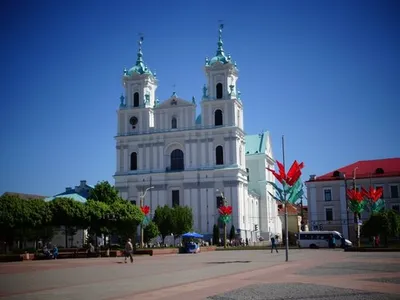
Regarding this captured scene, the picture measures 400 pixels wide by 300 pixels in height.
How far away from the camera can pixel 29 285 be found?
1747 cm

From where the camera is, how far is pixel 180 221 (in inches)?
2906

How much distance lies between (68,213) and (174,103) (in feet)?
139

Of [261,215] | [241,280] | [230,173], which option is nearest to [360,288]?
[241,280]

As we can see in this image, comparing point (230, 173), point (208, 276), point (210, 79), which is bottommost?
point (208, 276)

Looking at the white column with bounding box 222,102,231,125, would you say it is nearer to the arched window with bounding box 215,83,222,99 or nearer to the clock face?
the arched window with bounding box 215,83,222,99

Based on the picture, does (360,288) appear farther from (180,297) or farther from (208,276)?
(208,276)

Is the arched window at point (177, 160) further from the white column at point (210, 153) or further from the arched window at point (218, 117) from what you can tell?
the arched window at point (218, 117)

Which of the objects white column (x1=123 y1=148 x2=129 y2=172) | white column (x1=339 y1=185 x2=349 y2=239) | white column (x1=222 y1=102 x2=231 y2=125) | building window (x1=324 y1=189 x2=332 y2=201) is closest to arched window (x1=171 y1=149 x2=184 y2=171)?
white column (x1=123 y1=148 x2=129 y2=172)

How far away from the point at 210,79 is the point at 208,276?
232 ft

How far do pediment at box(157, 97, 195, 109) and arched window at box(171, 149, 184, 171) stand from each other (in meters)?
8.02

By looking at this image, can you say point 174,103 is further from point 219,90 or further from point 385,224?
point 385,224

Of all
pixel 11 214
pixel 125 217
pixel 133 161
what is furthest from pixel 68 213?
pixel 133 161

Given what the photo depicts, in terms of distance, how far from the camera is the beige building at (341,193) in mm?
75938

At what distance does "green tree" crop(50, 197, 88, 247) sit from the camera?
50.3 meters
